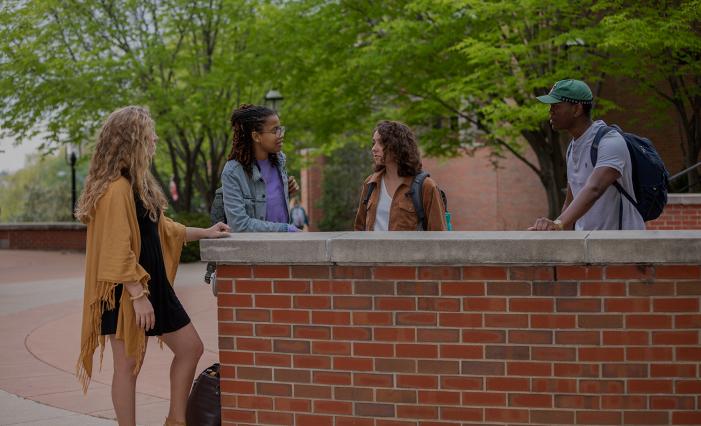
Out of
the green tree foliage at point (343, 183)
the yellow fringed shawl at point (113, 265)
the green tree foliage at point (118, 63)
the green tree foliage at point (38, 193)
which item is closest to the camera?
the yellow fringed shawl at point (113, 265)

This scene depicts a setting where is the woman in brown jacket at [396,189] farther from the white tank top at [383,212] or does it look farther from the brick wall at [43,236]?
the brick wall at [43,236]

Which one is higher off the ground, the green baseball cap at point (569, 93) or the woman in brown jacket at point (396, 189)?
the green baseball cap at point (569, 93)

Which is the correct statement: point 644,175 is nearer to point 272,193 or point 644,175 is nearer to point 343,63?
point 272,193

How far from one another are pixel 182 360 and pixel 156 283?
44 centimetres

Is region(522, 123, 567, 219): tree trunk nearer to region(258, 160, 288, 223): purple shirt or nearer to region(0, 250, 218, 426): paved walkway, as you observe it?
region(0, 250, 218, 426): paved walkway

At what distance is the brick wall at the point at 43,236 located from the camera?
28.5 meters

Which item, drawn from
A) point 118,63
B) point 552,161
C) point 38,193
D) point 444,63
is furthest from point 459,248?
point 38,193

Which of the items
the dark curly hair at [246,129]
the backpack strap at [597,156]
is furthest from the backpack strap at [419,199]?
the backpack strap at [597,156]

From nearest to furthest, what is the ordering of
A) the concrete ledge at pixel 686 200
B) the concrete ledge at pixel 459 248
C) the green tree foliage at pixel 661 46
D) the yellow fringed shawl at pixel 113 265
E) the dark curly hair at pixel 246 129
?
the concrete ledge at pixel 459 248
the yellow fringed shawl at pixel 113 265
the dark curly hair at pixel 246 129
the concrete ledge at pixel 686 200
the green tree foliage at pixel 661 46

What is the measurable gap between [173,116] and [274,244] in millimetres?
18698

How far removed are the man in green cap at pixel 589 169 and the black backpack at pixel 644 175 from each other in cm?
3

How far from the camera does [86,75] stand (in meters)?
22.8

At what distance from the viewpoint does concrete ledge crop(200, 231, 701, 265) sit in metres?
4.13

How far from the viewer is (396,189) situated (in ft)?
20.0
